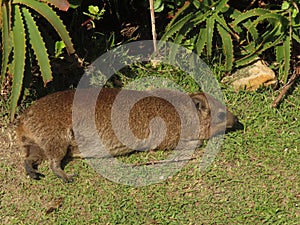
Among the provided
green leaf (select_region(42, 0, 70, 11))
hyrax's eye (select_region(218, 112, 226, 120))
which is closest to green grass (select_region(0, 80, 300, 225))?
hyrax's eye (select_region(218, 112, 226, 120))

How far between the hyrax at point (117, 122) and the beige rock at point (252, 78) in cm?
51

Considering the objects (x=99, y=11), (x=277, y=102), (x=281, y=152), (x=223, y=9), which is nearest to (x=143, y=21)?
(x=99, y=11)

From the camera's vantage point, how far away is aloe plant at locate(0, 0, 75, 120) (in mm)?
4730

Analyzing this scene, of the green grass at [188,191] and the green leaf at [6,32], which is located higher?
the green leaf at [6,32]

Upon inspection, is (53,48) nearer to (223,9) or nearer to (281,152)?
(223,9)

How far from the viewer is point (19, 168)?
5.14m

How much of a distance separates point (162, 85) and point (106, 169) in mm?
1208

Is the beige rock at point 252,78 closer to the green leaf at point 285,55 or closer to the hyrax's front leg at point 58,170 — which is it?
the green leaf at point 285,55

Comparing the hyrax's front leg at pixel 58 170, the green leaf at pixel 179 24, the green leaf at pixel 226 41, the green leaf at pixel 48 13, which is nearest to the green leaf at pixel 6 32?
the green leaf at pixel 48 13

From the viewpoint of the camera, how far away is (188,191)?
4941 mm

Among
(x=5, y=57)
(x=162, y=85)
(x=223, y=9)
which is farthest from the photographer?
(x=162, y=85)

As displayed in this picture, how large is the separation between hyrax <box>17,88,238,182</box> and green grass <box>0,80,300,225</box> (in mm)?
142

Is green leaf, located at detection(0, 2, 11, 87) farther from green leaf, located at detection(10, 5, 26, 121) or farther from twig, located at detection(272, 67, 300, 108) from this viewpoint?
twig, located at detection(272, 67, 300, 108)

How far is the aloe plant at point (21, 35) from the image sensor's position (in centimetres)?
473
